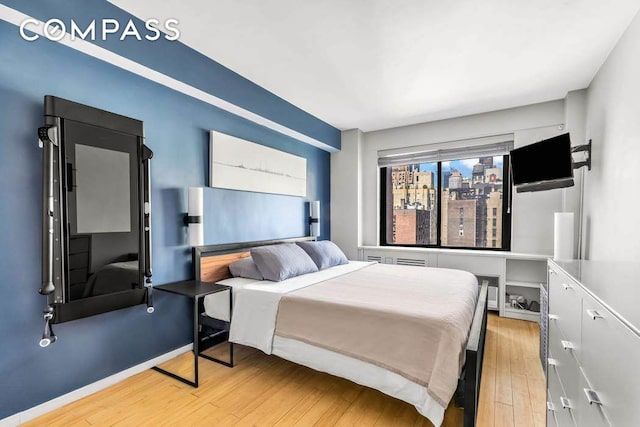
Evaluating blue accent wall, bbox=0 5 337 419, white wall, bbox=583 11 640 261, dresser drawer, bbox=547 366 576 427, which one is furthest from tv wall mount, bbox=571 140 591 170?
blue accent wall, bbox=0 5 337 419

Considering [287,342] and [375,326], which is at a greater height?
[375,326]

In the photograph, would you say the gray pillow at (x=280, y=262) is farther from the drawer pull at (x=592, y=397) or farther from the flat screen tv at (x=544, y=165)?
the flat screen tv at (x=544, y=165)

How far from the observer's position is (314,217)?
444 centimetres

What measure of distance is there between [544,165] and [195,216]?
342 cm

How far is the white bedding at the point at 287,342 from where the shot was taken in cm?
172

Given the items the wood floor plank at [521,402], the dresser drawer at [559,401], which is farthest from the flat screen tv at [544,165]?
the dresser drawer at [559,401]

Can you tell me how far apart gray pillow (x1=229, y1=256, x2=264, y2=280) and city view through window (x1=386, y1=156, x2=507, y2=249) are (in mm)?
2728

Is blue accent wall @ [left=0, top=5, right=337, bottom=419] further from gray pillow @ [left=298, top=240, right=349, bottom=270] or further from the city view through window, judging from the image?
the city view through window

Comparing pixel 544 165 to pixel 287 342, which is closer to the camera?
pixel 287 342

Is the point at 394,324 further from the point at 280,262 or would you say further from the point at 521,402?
the point at 280,262

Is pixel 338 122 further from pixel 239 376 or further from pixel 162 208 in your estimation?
pixel 239 376

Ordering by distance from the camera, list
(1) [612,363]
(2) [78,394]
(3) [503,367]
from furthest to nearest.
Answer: (3) [503,367] < (2) [78,394] < (1) [612,363]

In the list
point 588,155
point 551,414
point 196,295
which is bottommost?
point 551,414

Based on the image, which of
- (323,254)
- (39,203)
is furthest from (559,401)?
(39,203)
